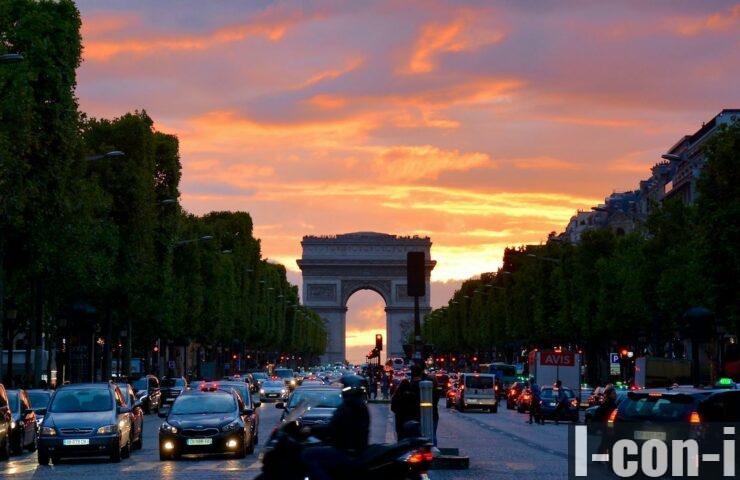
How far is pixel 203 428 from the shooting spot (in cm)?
3562

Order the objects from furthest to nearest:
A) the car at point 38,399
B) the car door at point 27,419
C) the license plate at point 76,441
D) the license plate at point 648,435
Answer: the car at point 38,399
the car door at point 27,419
the license plate at point 76,441
the license plate at point 648,435

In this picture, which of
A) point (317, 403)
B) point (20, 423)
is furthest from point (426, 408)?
point (20, 423)

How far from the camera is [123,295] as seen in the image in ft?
246

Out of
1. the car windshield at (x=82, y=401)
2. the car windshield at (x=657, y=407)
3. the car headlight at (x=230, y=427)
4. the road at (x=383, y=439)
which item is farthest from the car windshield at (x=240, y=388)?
the car windshield at (x=657, y=407)

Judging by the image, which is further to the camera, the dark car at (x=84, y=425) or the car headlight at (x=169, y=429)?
the car headlight at (x=169, y=429)

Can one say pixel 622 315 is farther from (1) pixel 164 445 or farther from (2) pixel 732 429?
(2) pixel 732 429

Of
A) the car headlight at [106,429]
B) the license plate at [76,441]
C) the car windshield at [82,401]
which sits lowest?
the license plate at [76,441]

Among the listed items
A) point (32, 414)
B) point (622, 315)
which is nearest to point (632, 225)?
point (622, 315)

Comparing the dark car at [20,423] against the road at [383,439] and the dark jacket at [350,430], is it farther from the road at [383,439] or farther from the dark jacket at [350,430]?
the dark jacket at [350,430]

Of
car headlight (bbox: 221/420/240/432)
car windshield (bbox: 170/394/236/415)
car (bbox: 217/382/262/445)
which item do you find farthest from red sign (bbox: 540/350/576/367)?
car headlight (bbox: 221/420/240/432)

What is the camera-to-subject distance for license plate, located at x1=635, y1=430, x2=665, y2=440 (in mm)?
24938

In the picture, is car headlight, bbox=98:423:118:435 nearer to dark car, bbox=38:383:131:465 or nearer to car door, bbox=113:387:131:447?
dark car, bbox=38:383:131:465

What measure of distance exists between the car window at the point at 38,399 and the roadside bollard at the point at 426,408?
Result: 2032 centimetres

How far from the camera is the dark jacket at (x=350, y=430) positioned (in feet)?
55.9
